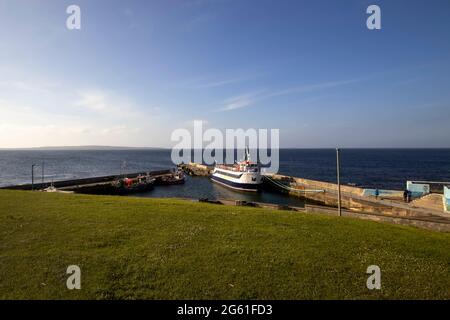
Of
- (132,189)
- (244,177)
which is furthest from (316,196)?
(132,189)

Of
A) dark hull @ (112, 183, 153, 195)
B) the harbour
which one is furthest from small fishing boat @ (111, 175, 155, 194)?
the harbour

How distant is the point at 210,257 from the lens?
8430mm

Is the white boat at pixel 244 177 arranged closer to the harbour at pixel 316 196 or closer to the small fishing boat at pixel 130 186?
the harbour at pixel 316 196

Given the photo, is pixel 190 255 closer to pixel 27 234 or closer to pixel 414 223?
pixel 27 234

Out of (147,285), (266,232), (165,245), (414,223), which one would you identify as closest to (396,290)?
(266,232)

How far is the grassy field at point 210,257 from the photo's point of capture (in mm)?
6643

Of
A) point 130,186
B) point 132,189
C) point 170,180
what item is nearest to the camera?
point 132,189

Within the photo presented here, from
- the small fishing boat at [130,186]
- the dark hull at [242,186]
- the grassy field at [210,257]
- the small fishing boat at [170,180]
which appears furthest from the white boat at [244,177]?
the grassy field at [210,257]

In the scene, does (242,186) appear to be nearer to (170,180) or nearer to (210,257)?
(170,180)

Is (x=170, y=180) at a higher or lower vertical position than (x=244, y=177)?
lower

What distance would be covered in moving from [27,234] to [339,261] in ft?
36.5

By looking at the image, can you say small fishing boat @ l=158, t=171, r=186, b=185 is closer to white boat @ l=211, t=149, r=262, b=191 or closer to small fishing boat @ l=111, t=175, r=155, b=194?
small fishing boat @ l=111, t=175, r=155, b=194

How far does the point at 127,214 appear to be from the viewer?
45.9ft
